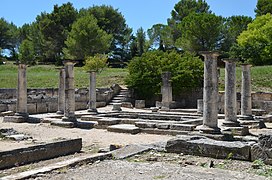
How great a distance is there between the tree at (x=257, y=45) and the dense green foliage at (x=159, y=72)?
56.8 feet

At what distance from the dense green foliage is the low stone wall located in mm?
2250

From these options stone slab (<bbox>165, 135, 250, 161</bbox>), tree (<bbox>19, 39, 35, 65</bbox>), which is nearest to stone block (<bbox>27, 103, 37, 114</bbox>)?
stone slab (<bbox>165, 135, 250, 161</bbox>)

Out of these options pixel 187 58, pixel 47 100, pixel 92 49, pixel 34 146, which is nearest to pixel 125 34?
pixel 92 49

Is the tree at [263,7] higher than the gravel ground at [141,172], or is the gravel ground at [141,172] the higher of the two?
the tree at [263,7]

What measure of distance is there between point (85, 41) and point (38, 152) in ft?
142

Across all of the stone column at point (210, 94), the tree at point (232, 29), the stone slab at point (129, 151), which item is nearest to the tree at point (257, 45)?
the tree at point (232, 29)

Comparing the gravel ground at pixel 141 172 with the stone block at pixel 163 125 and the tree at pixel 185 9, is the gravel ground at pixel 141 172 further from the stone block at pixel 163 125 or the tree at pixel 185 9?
the tree at pixel 185 9

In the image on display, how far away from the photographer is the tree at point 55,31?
6006 centimetres

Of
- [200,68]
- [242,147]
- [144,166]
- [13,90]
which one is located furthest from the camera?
[200,68]

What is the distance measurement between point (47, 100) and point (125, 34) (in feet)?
138

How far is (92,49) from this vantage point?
52500mm

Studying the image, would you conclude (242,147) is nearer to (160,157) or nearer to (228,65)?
(160,157)

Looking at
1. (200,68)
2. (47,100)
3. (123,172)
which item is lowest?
(123,172)

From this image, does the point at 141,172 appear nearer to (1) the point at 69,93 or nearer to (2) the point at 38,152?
(2) the point at 38,152
